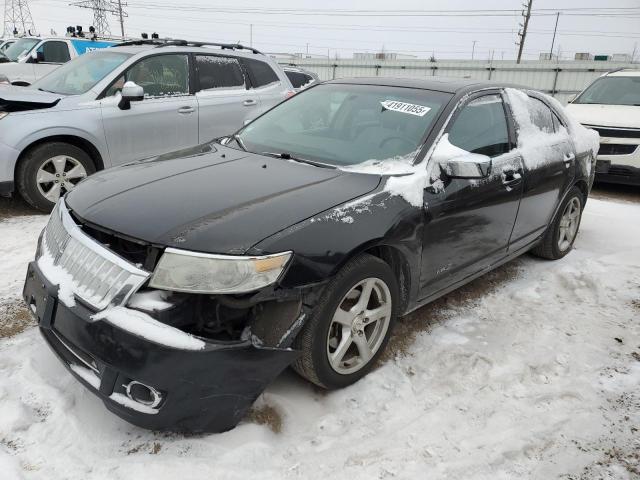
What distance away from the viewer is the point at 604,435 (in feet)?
8.15

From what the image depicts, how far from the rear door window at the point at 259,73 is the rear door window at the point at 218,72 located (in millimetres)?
153

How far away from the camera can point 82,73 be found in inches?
230

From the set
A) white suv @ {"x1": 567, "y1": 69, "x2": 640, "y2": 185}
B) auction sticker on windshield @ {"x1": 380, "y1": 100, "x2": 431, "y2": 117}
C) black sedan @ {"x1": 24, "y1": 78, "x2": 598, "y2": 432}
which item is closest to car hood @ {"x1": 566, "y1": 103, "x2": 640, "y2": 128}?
white suv @ {"x1": 567, "y1": 69, "x2": 640, "y2": 185}

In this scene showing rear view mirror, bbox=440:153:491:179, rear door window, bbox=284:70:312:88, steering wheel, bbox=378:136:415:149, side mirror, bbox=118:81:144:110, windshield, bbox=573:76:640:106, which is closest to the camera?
rear view mirror, bbox=440:153:491:179

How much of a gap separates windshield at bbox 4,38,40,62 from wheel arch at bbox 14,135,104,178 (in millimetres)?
9393

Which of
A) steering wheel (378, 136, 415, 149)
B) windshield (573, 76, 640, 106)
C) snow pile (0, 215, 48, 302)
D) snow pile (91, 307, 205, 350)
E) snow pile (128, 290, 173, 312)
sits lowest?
snow pile (0, 215, 48, 302)

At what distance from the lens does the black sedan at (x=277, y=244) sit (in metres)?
2.07

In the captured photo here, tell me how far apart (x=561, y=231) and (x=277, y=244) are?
3.44m

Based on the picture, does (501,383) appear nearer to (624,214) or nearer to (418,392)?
(418,392)

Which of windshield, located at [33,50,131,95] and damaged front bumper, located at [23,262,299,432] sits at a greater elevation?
windshield, located at [33,50,131,95]

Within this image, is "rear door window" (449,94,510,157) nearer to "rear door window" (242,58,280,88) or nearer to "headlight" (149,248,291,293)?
"headlight" (149,248,291,293)

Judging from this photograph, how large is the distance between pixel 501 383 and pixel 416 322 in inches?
30.3

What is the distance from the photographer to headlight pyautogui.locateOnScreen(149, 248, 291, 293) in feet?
6.74

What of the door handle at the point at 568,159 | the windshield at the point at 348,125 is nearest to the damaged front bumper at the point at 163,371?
Result: the windshield at the point at 348,125
